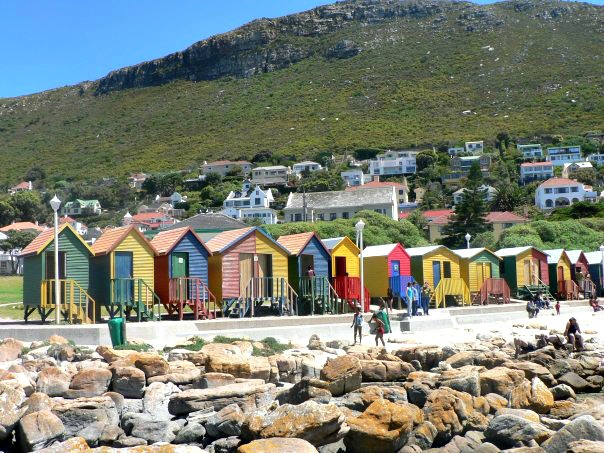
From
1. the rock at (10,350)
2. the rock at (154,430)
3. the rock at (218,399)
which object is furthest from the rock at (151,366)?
the rock at (10,350)

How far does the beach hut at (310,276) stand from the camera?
29.0 m

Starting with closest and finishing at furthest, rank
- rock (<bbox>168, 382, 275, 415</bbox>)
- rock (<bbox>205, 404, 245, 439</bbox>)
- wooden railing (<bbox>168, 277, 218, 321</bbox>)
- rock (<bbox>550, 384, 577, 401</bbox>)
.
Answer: rock (<bbox>205, 404, 245, 439</bbox>) < rock (<bbox>168, 382, 275, 415</bbox>) < rock (<bbox>550, 384, 577, 401</bbox>) < wooden railing (<bbox>168, 277, 218, 321</bbox>)

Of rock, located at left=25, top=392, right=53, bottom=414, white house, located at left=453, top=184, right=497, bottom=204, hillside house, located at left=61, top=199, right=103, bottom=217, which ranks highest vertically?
hillside house, located at left=61, top=199, right=103, bottom=217

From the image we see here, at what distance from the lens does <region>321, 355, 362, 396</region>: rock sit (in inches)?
602

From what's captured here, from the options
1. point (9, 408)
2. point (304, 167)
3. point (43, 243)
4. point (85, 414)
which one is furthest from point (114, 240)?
point (304, 167)

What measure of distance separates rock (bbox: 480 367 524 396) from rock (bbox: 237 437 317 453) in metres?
6.14

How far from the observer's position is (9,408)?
12031 millimetres

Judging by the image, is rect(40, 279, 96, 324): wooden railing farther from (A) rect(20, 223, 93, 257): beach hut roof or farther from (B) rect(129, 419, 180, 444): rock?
(B) rect(129, 419, 180, 444): rock

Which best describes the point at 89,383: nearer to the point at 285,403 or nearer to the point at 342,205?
the point at 285,403

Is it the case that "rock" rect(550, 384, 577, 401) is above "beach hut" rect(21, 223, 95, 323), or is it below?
below

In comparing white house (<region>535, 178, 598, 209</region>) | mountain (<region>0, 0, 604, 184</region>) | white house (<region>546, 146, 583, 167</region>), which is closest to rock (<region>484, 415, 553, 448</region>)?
white house (<region>535, 178, 598, 209</region>)

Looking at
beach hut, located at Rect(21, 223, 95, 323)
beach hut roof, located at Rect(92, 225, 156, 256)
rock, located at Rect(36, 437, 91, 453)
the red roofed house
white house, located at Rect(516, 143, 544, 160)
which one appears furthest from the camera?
white house, located at Rect(516, 143, 544, 160)

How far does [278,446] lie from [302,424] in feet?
3.22

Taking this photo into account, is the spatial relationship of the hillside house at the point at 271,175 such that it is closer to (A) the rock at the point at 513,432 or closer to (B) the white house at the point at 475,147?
(B) the white house at the point at 475,147
